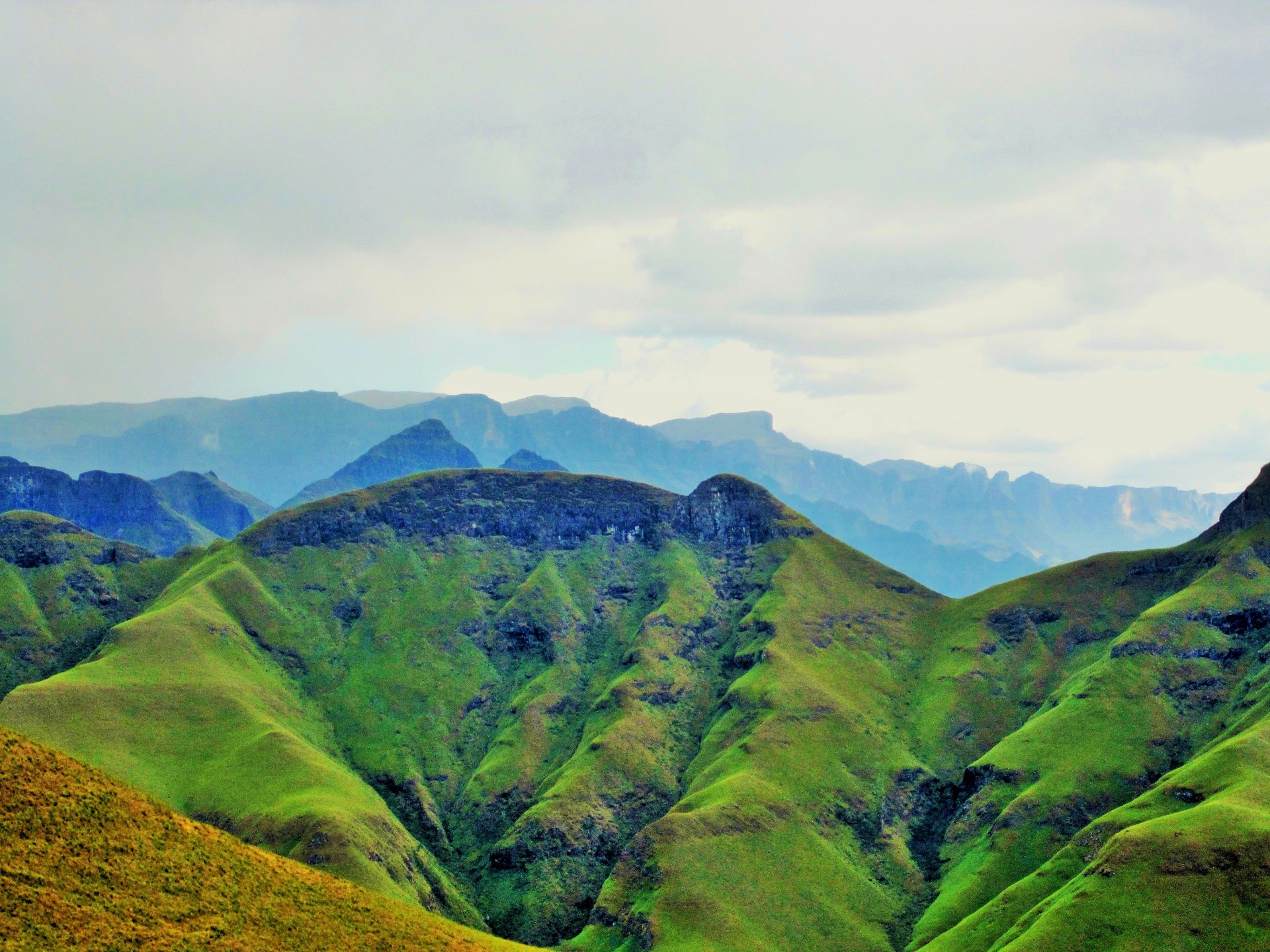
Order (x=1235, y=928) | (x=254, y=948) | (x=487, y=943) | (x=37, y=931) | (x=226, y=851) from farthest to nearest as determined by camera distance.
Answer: (x=1235, y=928), (x=487, y=943), (x=226, y=851), (x=254, y=948), (x=37, y=931)

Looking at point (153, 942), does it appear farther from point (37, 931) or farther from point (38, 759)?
point (38, 759)

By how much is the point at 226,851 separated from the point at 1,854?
26.8 metres

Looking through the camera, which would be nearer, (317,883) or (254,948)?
(254,948)

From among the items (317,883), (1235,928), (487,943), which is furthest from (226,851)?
(1235,928)

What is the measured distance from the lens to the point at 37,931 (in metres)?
107

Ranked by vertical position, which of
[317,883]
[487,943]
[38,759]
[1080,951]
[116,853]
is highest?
[38,759]

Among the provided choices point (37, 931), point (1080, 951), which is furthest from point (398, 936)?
point (1080, 951)

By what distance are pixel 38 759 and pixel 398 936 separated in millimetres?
43298

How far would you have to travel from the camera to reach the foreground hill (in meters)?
111

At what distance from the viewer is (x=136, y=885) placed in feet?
396

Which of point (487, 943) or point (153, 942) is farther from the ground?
point (153, 942)

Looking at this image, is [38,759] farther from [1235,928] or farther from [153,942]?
[1235,928]

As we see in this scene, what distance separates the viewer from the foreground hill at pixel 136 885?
11144 centimetres

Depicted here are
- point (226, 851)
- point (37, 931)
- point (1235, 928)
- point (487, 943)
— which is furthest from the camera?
point (1235, 928)
